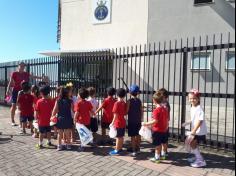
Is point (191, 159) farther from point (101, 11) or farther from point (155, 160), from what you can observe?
point (101, 11)

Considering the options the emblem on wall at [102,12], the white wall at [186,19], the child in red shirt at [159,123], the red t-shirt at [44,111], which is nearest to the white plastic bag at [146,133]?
the child in red shirt at [159,123]

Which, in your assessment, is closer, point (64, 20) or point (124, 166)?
point (124, 166)

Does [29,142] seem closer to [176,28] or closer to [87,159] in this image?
[87,159]

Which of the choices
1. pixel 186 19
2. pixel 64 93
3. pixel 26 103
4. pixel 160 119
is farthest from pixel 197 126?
pixel 186 19

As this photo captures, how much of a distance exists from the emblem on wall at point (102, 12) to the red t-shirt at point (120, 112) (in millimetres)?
14335

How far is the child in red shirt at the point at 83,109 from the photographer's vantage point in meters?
6.55

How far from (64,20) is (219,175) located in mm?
18783

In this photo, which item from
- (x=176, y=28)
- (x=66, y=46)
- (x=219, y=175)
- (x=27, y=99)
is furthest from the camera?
(x=66, y=46)

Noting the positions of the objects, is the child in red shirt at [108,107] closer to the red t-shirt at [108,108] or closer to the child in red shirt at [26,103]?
the red t-shirt at [108,108]

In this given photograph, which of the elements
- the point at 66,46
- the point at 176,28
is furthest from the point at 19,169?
the point at 66,46

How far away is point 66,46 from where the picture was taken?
72.7ft

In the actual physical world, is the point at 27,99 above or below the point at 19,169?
above

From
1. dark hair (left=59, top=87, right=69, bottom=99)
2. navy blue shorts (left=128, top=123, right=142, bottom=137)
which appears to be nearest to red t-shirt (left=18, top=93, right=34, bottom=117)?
dark hair (left=59, top=87, right=69, bottom=99)

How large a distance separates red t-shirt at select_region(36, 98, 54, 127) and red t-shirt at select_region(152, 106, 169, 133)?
2396mm
